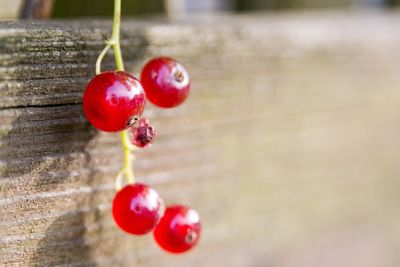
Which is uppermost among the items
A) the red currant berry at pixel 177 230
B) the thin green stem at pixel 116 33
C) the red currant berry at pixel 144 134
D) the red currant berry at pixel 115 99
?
the thin green stem at pixel 116 33

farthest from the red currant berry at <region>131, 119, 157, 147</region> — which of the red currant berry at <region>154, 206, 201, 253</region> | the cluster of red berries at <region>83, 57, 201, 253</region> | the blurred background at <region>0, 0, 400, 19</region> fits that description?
the blurred background at <region>0, 0, 400, 19</region>

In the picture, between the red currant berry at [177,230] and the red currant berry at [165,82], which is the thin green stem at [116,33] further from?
the red currant berry at [177,230]

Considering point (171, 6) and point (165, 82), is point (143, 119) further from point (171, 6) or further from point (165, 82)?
point (171, 6)

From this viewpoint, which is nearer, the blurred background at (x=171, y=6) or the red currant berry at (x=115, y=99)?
the red currant berry at (x=115, y=99)

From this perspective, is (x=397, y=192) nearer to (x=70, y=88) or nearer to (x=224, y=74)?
(x=224, y=74)

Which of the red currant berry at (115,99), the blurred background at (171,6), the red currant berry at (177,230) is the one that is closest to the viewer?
the red currant berry at (115,99)

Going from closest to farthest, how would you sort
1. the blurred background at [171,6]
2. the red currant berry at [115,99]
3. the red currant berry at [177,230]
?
the red currant berry at [115,99], the red currant berry at [177,230], the blurred background at [171,6]

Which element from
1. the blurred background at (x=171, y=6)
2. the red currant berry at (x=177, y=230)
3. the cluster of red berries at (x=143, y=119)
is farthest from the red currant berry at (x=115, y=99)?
the blurred background at (x=171, y=6)

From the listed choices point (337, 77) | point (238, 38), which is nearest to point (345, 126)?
point (337, 77)
